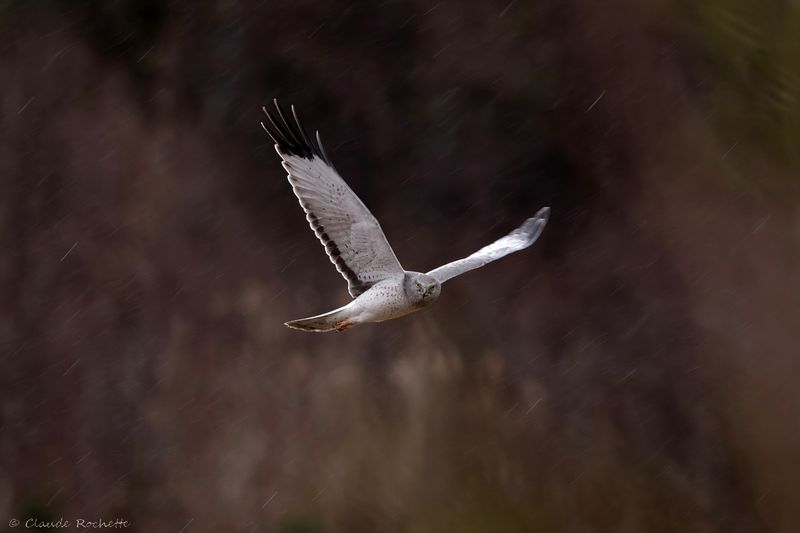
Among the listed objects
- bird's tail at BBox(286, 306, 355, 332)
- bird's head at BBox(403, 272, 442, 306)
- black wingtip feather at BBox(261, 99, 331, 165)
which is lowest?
bird's head at BBox(403, 272, 442, 306)

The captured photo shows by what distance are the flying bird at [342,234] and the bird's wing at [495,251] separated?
0.86 ft

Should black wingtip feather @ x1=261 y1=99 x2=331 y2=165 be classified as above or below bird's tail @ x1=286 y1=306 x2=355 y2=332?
above

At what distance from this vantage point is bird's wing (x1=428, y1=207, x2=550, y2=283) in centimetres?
576

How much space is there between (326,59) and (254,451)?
11.5 feet

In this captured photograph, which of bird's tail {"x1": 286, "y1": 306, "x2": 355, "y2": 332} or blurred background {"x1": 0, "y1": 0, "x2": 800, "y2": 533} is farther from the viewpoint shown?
blurred background {"x1": 0, "y1": 0, "x2": 800, "y2": 533}

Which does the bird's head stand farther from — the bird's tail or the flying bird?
the bird's tail

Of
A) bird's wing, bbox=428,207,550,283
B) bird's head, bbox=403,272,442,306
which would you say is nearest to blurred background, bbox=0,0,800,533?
bird's wing, bbox=428,207,550,283

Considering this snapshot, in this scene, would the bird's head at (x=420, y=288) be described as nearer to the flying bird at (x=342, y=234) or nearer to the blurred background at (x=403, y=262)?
the flying bird at (x=342, y=234)

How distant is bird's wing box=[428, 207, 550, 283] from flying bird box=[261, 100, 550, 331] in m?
0.26

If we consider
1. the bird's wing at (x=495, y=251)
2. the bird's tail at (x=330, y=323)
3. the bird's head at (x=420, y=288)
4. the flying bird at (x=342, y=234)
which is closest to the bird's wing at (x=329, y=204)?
the flying bird at (x=342, y=234)

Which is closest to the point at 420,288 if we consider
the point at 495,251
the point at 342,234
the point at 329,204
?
the point at 342,234

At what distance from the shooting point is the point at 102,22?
950 cm

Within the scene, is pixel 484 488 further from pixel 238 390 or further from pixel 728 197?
pixel 728 197

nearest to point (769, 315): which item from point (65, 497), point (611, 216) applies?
point (611, 216)
